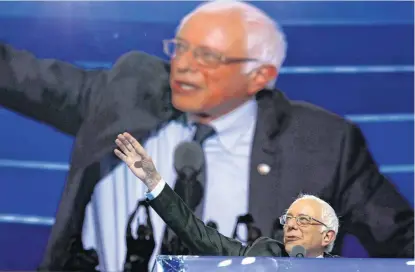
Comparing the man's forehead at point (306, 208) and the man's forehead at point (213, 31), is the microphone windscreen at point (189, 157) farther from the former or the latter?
the man's forehead at point (306, 208)

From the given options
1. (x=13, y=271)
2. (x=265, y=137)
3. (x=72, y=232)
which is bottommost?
(x=13, y=271)

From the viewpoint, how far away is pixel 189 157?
10.6 ft

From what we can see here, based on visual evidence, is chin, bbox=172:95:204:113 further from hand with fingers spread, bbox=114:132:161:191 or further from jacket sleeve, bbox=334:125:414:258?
hand with fingers spread, bbox=114:132:161:191

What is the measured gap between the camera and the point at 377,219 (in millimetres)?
3311

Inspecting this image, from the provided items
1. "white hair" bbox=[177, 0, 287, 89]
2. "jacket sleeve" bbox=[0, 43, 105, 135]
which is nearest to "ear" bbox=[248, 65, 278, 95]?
"white hair" bbox=[177, 0, 287, 89]

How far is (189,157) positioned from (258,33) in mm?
714

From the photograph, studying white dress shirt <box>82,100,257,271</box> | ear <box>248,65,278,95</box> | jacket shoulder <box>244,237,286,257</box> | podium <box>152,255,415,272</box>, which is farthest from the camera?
ear <box>248,65,278,95</box>

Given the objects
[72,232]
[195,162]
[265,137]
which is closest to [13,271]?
[72,232]

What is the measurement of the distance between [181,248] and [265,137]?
69 centimetres

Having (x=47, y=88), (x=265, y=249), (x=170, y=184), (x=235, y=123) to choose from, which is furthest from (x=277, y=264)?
(x=47, y=88)

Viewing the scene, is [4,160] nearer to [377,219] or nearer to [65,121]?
[65,121]

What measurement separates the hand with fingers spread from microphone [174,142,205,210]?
56.6 inches

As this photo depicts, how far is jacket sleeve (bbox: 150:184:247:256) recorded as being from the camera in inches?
68.9

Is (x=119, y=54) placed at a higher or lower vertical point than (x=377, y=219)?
higher
